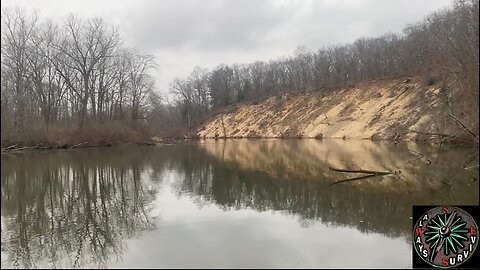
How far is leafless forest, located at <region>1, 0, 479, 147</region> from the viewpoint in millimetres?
19047

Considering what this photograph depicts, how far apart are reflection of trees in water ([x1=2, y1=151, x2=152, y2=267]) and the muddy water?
36 mm

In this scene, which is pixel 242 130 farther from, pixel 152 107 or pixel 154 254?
pixel 154 254

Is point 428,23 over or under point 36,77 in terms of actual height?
over

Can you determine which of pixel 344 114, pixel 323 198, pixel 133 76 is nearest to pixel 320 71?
pixel 344 114

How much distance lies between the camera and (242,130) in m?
85.4

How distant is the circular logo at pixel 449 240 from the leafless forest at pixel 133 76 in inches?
271

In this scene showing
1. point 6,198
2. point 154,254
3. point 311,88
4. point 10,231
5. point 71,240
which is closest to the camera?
point 154,254

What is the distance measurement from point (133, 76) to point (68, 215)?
50.9 meters

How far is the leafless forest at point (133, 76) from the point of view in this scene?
19.0 m

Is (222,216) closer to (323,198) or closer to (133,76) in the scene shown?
(323,198)

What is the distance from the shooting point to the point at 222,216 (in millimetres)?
Result: 11828

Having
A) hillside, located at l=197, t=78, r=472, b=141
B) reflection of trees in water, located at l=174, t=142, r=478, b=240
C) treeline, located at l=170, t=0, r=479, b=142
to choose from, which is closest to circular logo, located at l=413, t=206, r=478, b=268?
reflection of trees in water, located at l=174, t=142, r=478, b=240

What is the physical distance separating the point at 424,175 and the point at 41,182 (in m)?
17.9

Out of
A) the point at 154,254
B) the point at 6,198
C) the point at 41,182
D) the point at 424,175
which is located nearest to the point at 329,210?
the point at 154,254
